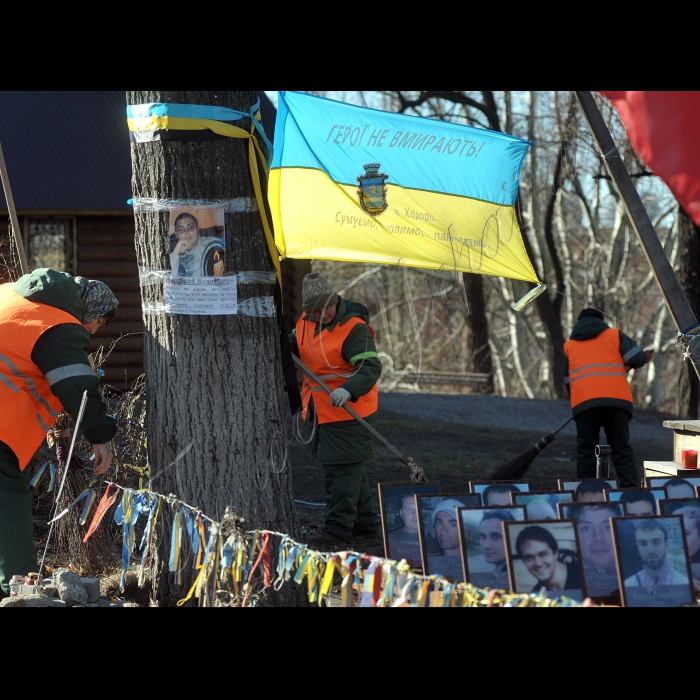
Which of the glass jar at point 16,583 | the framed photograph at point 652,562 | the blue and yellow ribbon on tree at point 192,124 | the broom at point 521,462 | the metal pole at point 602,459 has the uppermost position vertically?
the blue and yellow ribbon on tree at point 192,124

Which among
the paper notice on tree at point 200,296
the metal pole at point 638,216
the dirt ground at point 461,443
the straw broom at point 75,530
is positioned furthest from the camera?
the dirt ground at point 461,443

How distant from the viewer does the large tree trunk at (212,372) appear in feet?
13.6

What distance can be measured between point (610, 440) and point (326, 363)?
2957 millimetres

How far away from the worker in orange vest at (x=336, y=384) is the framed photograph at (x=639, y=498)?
7.42 ft

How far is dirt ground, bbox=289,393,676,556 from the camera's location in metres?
8.27

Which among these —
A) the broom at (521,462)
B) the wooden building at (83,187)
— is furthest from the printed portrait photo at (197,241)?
the wooden building at (83,187)

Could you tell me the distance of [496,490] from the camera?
3.80 m

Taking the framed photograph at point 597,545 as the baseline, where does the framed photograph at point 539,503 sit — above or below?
above

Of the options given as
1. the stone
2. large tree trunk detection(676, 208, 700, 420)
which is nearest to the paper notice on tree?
the stone

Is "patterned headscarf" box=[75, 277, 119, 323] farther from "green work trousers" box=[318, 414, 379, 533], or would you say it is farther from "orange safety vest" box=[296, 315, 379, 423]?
"green work trousers" box=[318, 414, 379, 533]

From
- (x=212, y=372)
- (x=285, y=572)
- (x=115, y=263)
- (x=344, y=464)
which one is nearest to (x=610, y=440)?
(x=344, y=464)

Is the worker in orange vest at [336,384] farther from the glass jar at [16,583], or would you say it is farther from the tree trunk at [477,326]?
the tree trunk at [477,326]

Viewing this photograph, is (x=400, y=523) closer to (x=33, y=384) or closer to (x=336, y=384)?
(x=33, y=384)

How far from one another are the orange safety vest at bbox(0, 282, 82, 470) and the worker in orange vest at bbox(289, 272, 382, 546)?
2.10 meters
